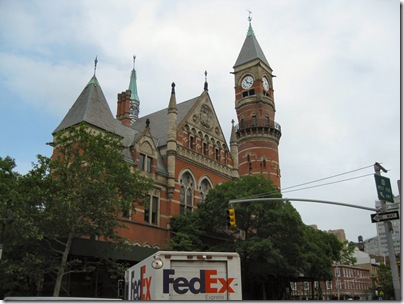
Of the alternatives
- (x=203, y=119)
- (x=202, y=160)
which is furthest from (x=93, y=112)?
(x=203, y=119)

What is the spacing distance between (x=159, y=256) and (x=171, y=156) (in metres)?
27.5

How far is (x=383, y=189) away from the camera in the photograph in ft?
57.6

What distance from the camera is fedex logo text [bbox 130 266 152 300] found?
12.4m

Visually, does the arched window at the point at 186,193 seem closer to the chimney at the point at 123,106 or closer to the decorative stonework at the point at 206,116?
the decorative stonework at the point at 206,116

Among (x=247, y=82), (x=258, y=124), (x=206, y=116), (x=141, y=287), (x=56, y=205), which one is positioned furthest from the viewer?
(x=247, y=82)

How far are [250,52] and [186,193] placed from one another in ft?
102

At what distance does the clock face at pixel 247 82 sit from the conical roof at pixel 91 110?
2741cm

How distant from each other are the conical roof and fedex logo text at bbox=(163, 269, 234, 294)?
25.6 metres

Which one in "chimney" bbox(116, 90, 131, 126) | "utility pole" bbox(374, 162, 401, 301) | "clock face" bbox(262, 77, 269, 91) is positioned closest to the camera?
"utility pole" bbox(374, 162, 401, 301)

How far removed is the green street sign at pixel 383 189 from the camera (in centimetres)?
1741

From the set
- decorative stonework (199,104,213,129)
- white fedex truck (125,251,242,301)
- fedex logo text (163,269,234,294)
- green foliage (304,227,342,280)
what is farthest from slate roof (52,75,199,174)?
fedex logo text (163,269,234,294)

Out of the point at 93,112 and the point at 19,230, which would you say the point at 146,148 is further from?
the point at 19,230

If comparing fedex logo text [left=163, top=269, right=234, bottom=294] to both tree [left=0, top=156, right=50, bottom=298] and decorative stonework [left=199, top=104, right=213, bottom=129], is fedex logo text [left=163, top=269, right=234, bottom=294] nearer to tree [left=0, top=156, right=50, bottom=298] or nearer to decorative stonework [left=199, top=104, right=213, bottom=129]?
tree [left=0, top=156, right=50, bottom=298]

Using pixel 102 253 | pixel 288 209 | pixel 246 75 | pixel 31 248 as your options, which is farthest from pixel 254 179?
pixel 246 75
